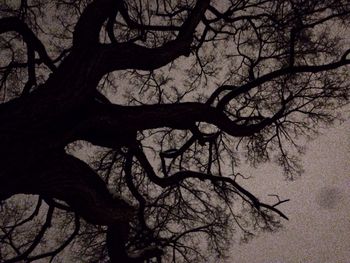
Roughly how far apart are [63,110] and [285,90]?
4.51 m

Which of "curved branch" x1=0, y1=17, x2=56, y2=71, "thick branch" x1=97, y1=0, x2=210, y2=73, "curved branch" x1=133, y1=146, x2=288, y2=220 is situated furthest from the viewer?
"curved branch" x1=133, y1=146, x2=288, y2=220

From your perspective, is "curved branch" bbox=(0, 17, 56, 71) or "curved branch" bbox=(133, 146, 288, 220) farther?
"curved branch" bbox=(133, 146, 288, 220)

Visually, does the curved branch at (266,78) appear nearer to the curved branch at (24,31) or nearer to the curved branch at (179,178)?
the curved branch at (179,178)

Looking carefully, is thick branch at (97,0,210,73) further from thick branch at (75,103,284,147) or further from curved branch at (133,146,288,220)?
curved branch at (133,146,288,220)

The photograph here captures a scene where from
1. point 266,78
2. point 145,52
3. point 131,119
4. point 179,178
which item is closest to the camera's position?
point 131,119

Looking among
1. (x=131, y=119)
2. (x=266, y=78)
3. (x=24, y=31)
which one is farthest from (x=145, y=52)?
(x=24, y=31)

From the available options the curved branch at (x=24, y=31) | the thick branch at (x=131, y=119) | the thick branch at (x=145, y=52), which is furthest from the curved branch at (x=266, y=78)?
the curved branch at (x=24, y=31)

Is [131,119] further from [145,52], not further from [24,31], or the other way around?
[24,31]

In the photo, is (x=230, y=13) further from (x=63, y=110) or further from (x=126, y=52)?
(x=63, y=110)

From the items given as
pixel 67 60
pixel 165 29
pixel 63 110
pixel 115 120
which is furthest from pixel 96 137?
pixel 165 29

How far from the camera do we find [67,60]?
4.10m

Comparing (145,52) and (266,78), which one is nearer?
(145,52)

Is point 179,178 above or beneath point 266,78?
beneath

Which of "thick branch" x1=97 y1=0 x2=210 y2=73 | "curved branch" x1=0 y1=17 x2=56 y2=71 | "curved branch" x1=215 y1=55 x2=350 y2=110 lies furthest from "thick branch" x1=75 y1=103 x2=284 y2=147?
"curved branch" x1=0 y1=17 x2=56 y2=71
